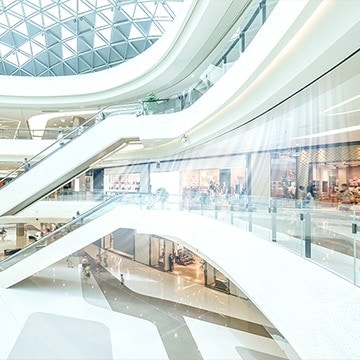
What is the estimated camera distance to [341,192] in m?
12.2

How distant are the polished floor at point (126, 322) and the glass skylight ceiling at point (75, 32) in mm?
11776

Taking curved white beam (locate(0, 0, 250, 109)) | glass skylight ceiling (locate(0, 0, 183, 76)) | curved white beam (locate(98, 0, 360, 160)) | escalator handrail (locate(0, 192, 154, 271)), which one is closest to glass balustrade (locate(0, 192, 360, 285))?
curved white beam (locate(98, 0, 360, 160))

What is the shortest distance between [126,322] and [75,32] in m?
14.5

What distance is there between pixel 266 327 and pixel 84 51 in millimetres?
16317

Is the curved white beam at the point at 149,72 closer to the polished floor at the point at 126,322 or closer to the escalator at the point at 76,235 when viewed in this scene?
the escalator at the point at 76,235

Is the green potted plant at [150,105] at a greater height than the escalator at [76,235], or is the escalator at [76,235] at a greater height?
the green potted plant at [150,105]

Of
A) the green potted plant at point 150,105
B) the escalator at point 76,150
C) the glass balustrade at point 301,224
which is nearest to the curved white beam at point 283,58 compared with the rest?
the glass balustrade at point 301,224

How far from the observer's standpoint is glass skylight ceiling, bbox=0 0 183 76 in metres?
15.3

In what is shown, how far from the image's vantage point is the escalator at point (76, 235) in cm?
1146

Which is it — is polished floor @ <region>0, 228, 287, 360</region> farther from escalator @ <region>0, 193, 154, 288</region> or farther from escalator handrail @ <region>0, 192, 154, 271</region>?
escalator handrail @ <region>0, 192, 154, 271</region>

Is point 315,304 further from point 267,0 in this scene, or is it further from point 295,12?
point 267,0

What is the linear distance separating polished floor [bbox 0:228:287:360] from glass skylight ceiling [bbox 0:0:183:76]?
38.6 feet

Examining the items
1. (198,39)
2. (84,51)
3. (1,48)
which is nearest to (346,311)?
(198,39)

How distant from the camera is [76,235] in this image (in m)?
11.6
